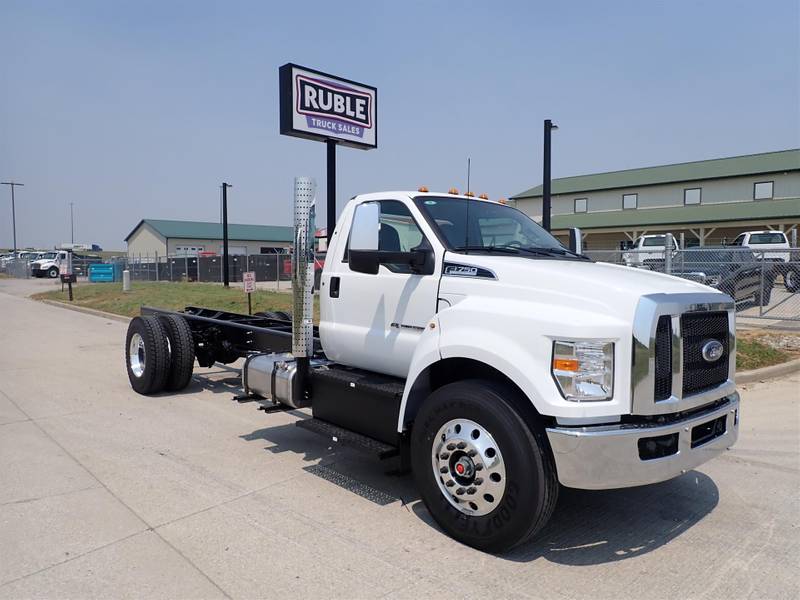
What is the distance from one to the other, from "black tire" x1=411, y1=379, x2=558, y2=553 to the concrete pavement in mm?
179

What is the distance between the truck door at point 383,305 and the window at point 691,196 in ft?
119

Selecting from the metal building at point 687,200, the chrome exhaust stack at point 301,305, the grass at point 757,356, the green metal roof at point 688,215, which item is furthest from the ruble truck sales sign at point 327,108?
the green metal roof at point 688,215

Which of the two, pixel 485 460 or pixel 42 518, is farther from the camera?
pixel 42 518

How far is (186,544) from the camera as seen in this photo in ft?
12.2

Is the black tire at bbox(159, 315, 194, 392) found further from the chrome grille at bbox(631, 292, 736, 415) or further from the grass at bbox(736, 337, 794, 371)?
the grass at bbox(736, 337, 794, 371)

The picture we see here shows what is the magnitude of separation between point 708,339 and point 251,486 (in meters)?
3.40

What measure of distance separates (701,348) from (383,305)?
2.15 m

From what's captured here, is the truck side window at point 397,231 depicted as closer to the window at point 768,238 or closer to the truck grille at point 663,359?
the truck grille at point 663,359

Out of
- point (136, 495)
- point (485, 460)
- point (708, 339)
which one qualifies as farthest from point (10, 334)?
point (708, 339)

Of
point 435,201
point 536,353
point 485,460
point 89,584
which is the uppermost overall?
point 435,201

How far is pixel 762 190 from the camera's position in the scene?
33531mm

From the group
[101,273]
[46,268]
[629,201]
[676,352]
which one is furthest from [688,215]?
[46,268]

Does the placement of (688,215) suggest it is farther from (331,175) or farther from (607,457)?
(607,457)

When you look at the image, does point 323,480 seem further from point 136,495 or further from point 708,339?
point 708,339
